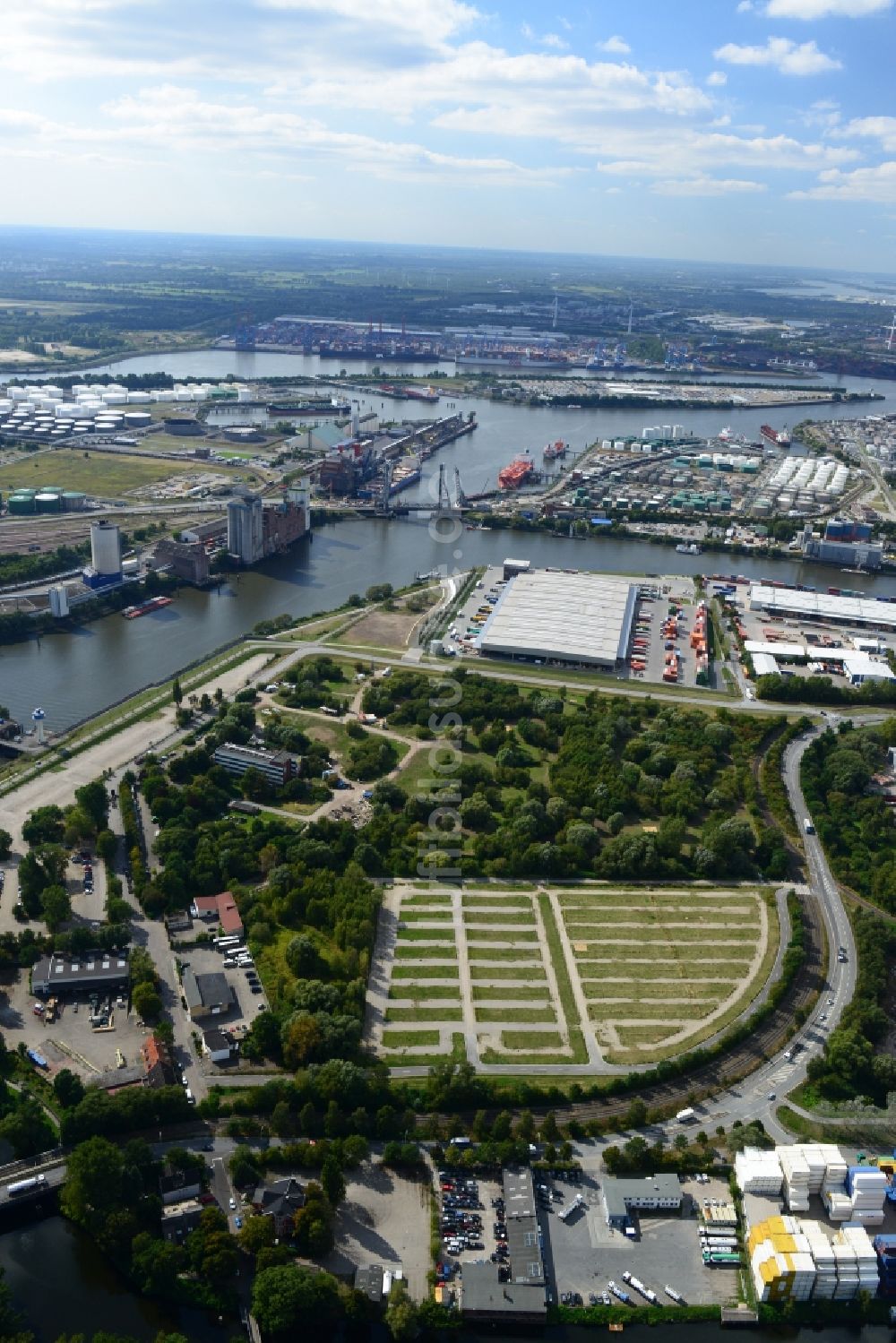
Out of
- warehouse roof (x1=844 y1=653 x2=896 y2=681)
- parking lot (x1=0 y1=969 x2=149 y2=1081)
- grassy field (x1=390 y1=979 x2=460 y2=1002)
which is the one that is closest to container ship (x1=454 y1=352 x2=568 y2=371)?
warehouse roof (x1=844 y1=653 x2=896 y2=681)

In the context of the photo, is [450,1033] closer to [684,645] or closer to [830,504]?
[684,645]

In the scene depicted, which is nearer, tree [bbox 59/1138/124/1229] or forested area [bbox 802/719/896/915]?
tree [bbox 59/1138/124/1229]

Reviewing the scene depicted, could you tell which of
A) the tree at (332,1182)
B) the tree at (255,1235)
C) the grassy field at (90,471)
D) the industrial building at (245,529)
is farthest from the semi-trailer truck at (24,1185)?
the grassy field at (90,471)

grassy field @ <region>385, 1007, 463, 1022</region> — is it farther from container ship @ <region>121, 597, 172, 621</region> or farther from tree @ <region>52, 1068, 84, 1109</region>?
container ship @ <region>121, 597, 172, 621</region>

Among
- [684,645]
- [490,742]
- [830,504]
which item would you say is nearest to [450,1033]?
[490,742]

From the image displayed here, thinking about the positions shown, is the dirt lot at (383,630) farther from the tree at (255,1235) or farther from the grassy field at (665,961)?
the tree at (255,1235)

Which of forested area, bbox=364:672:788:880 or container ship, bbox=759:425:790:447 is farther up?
container ship, bbox=759:425:790:447

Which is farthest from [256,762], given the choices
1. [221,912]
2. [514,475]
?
[514,475]
